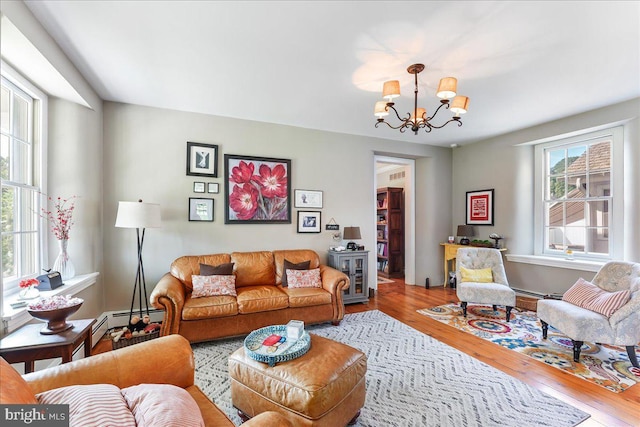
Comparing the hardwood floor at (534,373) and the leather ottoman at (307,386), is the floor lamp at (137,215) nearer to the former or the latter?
the hardwood floor at (534,373)

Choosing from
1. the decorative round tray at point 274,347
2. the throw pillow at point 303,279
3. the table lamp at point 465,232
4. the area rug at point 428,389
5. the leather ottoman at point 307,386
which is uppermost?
the table lamp at point 465,232

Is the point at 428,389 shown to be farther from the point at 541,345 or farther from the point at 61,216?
the point at 61,216

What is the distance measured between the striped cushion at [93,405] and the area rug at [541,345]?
3224 mm

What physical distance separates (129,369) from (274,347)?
828 millimetres

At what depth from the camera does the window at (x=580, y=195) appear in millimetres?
3734

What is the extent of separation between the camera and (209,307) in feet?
9.46

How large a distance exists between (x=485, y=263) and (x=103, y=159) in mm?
5161

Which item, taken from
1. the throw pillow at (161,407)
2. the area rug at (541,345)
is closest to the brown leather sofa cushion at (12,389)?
the throw pillow at (161,407)

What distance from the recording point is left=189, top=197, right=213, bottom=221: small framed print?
12.4ft

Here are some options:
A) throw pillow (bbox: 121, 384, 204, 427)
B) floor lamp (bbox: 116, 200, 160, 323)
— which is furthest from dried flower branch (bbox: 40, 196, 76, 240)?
throw pillow (bbox: 121, 384, 204, 427)

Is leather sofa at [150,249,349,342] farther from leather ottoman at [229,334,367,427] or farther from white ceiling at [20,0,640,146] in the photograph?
white ceiling at [20,0,640,146]

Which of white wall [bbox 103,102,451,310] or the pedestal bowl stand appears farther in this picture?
white wall [bbox 103,102,451,310]

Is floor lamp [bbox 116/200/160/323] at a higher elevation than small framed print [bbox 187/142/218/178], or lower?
lower

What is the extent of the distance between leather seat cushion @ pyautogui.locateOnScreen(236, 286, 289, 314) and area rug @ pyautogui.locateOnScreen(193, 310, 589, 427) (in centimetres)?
40
